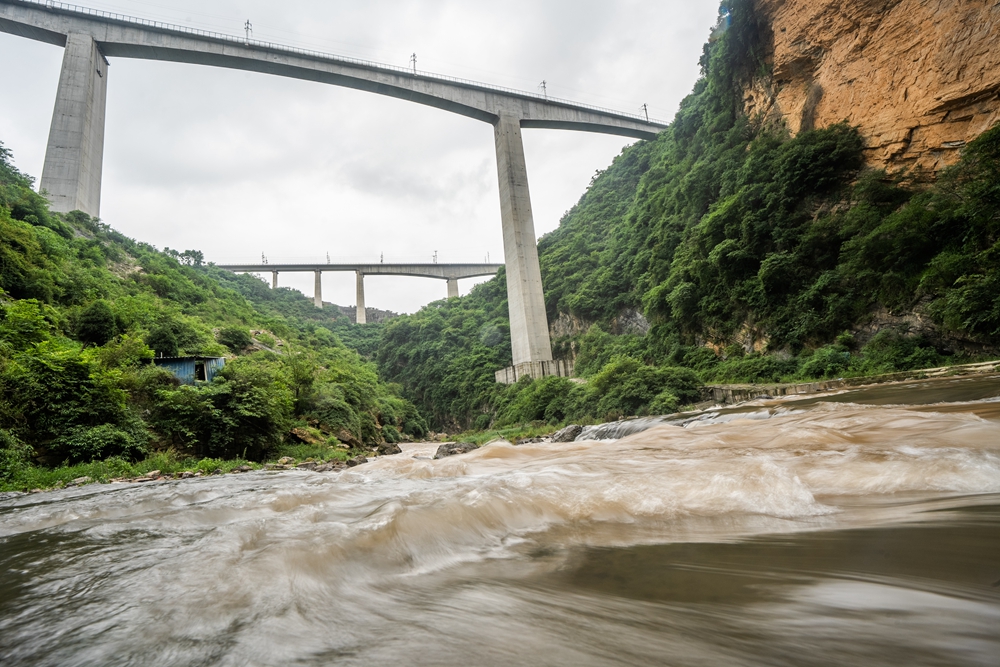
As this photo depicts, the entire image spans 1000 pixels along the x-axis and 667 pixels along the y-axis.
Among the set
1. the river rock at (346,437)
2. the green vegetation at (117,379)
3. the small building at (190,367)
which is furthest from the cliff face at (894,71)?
the small building at (190,367)

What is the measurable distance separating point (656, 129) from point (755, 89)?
710 inches

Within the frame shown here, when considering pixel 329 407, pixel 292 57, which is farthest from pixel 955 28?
pixel 292 57

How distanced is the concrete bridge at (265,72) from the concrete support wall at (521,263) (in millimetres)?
74

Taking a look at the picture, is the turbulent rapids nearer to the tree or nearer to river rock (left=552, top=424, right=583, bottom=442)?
river rock (left=552, top=424, right=583, bottom=442)

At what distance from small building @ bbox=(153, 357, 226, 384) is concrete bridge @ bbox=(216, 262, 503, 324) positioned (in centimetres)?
4485

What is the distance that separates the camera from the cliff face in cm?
1426

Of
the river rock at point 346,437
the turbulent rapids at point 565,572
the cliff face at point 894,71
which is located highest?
the cliff face at point 894,71

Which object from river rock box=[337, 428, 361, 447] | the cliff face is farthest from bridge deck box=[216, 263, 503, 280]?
river rock box=[337, 428, 361, 447]

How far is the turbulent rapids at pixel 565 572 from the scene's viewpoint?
1107 millimetres

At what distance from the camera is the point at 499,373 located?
37.4 m

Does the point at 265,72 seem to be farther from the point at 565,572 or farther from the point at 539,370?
the point at 565,572

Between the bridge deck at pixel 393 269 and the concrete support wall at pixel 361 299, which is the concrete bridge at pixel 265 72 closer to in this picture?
the bridge deck at pixel 393 269

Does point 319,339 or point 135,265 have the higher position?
point 135,265

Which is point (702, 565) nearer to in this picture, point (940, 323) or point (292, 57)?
point (940, 323)
